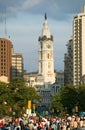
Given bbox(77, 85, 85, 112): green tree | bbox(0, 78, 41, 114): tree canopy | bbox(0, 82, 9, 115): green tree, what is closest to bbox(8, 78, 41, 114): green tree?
bbox(0, 78, 41, 114): tree canopy

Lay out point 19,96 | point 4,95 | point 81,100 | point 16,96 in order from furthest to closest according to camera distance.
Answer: point 81,100
point 4,95
point 19,96
point 16,96

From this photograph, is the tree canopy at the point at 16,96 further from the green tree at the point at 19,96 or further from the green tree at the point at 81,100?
the green tree at the point at 81,100

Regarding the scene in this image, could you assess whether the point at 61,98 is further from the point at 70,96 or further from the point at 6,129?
the point at 6,129

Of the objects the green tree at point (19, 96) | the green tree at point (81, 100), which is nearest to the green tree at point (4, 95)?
the green tree at point (19, 96)

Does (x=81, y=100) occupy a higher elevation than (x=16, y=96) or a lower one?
lower

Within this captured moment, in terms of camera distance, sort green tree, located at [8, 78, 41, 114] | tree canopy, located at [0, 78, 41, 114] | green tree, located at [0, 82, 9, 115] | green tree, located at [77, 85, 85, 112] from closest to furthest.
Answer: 1. green tree, located at [0, 82, 9, 115]
2. tree canopy, located at [0, 78, 41, 114]
3. green tree, located at [8, 78, 41, 114]
4. green tree, located at [77, 85, 85, 112]

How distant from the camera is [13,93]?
133 meters

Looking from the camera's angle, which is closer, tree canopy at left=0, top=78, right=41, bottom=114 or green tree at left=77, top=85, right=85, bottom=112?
tree canopy at left=0, top=78, right=41, bottom=114

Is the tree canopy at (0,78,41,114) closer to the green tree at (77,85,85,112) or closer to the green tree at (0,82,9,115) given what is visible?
the green tree at (0,82,9,115)

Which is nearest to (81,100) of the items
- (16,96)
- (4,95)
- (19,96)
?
(19,96)

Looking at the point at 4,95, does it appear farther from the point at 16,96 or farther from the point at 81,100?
the point at 81,100

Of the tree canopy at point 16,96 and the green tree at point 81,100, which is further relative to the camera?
the green tree at point 81,100

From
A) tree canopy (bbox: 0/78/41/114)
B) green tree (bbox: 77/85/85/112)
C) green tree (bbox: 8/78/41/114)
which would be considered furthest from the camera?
green tree (bbox: 77/85/85/112)

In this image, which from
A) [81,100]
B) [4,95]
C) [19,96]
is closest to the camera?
[19,96]
